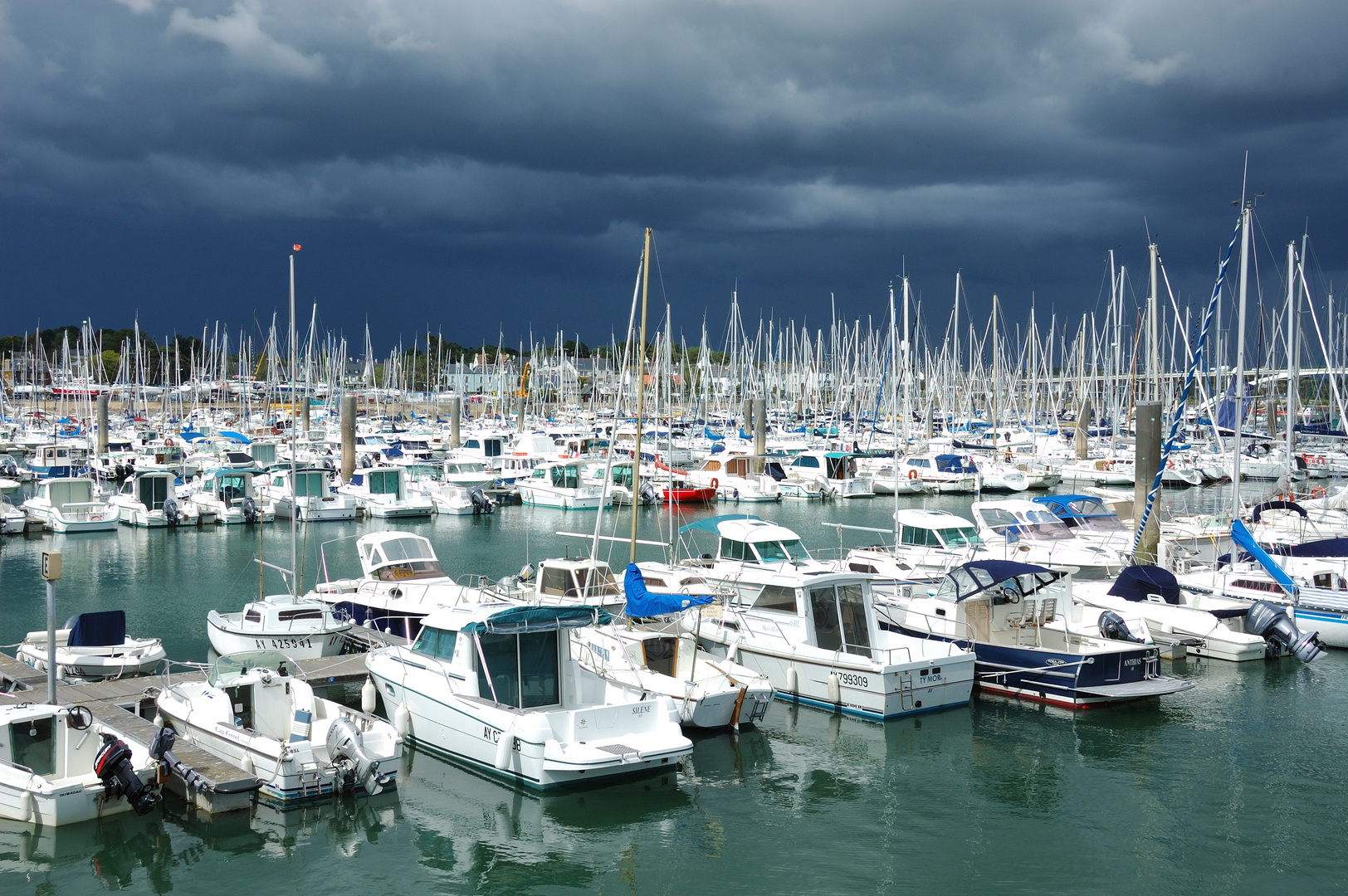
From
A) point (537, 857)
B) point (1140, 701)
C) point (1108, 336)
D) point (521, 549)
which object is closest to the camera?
point (537, 857)

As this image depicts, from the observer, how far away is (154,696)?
20.2 meters

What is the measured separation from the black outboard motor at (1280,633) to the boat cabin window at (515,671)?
17.4 meters

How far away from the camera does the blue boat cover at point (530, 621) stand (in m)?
17.6

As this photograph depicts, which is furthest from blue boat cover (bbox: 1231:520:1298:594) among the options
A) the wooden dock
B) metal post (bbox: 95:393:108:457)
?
metal post (bbox: 95:393:108:457)

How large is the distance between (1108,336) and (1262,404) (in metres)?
18.3

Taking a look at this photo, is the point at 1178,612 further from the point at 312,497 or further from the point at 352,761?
the point at 312,497

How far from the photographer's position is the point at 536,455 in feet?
230

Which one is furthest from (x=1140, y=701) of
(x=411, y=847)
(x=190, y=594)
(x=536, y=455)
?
(x=536, y=455)

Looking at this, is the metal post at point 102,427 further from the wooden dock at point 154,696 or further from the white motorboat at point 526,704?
the white motorboat at point 526,704

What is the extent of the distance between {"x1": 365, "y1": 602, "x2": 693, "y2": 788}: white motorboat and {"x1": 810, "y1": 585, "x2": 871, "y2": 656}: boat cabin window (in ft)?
15.2

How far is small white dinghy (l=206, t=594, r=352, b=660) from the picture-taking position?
2430cm

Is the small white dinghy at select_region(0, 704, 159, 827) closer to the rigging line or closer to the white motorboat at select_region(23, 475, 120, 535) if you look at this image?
the rigging line

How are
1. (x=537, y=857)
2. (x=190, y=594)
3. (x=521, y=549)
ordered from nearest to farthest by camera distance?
(x=537, y=857) → (x=190, y=594) → (x=521, y=549)

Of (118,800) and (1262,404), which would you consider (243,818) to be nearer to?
(118,800)
